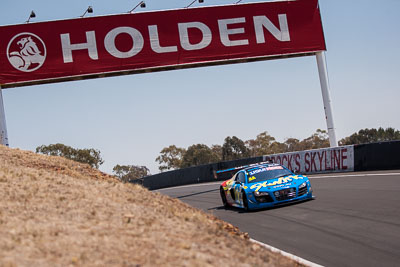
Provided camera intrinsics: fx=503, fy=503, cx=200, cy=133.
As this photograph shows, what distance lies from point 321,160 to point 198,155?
59.7m

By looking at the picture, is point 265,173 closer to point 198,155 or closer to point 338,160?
point 338,160

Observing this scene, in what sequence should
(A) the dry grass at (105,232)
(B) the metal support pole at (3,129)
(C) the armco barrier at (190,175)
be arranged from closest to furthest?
1. (A) the dry grass at (105,232)
2. (B) the metal support pole at (3,129)
3. (C) the armco barrier at (190,175)

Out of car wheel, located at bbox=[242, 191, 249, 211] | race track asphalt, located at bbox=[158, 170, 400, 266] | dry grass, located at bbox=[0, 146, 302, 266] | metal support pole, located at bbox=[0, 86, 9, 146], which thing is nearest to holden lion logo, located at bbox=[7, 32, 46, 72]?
metal support pole, located at bbox=[0, 86, 9, 146]

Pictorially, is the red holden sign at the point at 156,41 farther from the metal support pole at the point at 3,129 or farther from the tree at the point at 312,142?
the tree at the point at 312,142

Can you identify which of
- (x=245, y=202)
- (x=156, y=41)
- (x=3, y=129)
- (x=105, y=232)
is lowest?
(x=245, y=202)

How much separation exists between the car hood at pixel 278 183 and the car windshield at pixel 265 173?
36 cm

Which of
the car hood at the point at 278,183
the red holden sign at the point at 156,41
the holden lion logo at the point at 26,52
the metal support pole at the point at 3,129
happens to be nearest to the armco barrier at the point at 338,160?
the car hood at the point at 278,183

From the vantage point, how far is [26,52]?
25.6 meters

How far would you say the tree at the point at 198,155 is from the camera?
83125mm

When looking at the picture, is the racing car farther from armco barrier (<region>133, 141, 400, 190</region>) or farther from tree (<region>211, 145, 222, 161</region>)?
tree (<region>211, 145, 222, 161</region>)

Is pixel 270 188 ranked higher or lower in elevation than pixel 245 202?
higher

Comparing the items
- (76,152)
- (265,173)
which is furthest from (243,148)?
(265,173)

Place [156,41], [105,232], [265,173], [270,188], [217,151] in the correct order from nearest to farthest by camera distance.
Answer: [105,232] < [270,188] < [265,173] < [156,41] < [217,151]

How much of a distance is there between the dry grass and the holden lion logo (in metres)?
17.9
